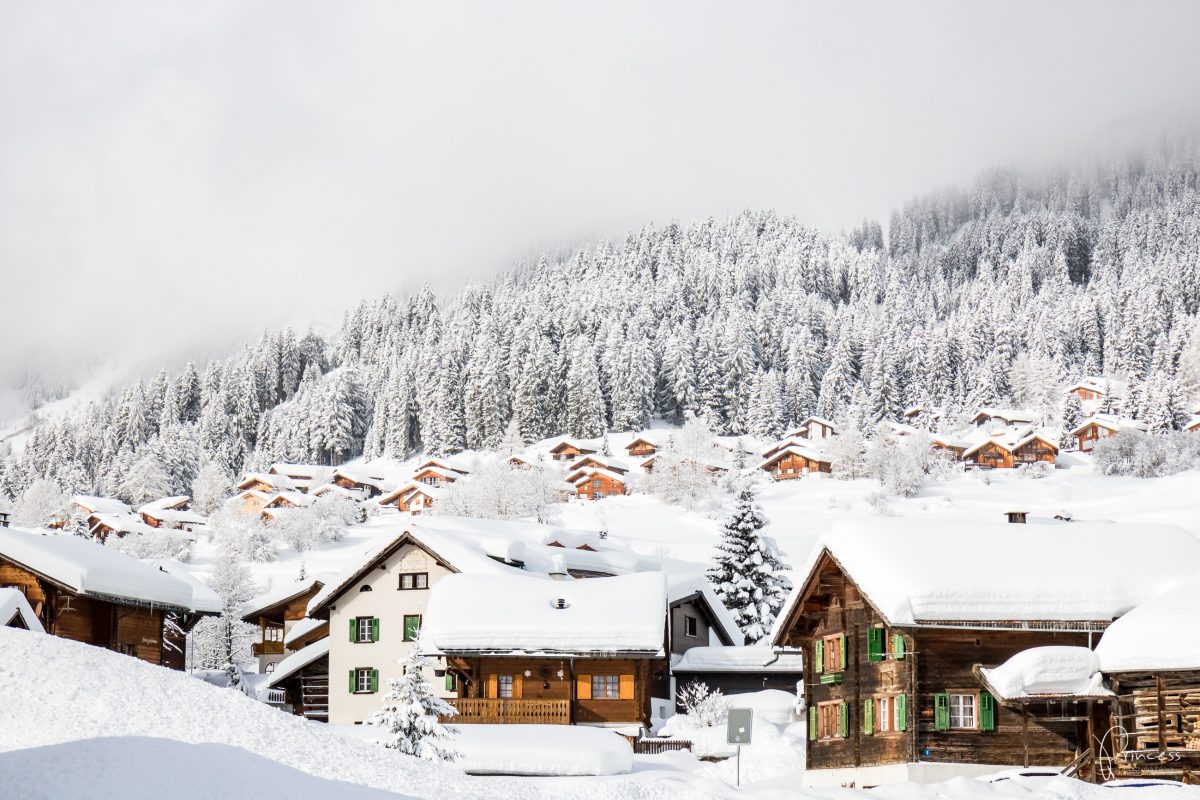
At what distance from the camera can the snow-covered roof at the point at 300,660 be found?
55.0 metres

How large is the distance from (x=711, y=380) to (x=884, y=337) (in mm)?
29478

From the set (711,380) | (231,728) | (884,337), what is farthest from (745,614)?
(884,337)

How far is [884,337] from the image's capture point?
195625 millimetres

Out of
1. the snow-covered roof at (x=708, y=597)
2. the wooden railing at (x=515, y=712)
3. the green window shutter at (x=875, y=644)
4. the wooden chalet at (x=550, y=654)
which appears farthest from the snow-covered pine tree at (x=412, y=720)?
the snow-covered roof at (x=708, y=597)

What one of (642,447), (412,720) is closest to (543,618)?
(412,720)

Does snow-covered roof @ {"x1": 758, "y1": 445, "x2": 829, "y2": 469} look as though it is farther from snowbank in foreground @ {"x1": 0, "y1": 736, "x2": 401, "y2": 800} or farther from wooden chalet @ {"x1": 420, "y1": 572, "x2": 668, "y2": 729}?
snowbank in foreground @ {"x1": 0, "y1": 736, "x2": 401, "y2": 800}

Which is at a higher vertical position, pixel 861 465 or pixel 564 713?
pixel 861 465

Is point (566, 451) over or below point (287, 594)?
over

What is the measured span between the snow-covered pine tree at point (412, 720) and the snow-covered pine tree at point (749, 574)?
3832cm

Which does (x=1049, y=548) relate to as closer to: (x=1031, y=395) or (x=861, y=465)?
(x=861, y=465)

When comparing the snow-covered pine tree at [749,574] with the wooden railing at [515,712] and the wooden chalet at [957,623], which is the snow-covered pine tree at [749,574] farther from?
the wooden chalet at [957,623]

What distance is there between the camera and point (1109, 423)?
139 m

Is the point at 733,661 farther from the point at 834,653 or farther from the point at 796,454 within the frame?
the point at 796,454

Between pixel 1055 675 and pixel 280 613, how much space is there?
4281 cm
